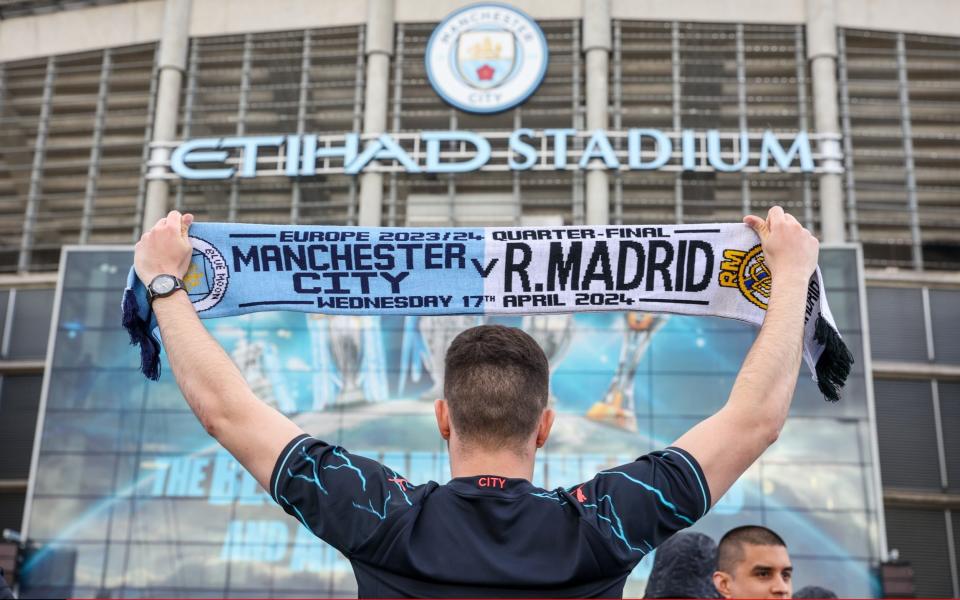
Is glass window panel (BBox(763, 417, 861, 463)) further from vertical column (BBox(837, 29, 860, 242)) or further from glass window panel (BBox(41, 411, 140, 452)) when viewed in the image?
glass window panel (BBox(41, 411, 140, 452))

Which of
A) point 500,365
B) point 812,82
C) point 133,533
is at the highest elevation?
point 812,82

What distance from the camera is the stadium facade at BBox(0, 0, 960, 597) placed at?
1061 inches

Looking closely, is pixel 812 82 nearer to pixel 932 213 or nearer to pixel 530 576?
pixel 932 213

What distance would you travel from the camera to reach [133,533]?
89.0 feet

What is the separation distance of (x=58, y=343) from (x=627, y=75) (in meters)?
19.3

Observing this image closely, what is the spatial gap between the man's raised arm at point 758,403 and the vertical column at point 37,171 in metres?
33.8

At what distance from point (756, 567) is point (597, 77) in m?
27.1

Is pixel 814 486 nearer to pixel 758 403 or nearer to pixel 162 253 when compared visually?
pixel 758 403

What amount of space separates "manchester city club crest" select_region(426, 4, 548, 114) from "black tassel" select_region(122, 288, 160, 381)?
1117 inches

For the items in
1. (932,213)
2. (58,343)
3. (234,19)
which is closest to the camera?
(58,343)

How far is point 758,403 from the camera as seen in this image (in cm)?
243

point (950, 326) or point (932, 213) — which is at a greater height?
point (932, 213)

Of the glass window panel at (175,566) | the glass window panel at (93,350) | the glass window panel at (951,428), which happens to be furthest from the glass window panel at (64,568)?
the glass window panel at (951,428)

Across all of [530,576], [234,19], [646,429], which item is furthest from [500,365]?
[234,19]
